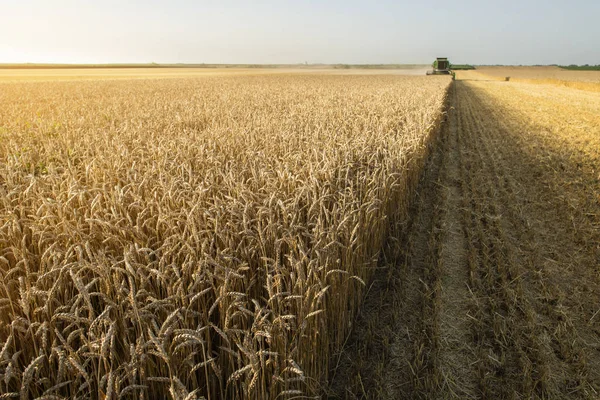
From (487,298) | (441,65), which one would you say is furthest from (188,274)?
(441,65)

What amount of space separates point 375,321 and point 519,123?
12.8 m

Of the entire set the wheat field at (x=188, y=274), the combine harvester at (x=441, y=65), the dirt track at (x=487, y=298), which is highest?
→ the combine harvester at (x=441, y=65)

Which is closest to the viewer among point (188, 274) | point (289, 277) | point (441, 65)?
point (188, 274)

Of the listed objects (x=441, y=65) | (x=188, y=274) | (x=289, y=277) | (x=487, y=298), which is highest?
(x=441, y=65)

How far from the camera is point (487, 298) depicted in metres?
3.58

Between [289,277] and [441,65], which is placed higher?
[441,65]

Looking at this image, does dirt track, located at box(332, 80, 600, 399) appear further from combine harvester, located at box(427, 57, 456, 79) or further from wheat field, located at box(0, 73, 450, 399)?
combine harvester, located at box(427, 57, 456, 79)

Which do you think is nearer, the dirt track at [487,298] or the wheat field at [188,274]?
the wheat field at [188,274]

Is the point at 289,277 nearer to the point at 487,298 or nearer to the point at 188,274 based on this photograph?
the point at 188,274

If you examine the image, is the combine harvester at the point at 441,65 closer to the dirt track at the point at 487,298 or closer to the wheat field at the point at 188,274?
the dirt track at the point at 487,298

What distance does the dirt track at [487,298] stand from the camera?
2.69 meters

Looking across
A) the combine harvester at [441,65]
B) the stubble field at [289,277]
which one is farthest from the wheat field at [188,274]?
the combine harvester at [441,65]

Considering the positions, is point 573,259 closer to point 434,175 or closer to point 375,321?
point 375,321

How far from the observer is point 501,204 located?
595 cm
